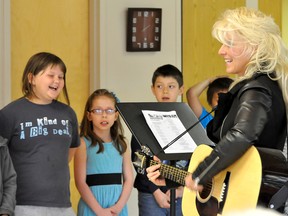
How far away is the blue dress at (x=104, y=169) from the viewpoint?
391 centimetres

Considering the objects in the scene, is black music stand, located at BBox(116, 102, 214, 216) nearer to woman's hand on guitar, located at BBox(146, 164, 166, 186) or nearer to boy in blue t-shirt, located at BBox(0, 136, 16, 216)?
woman's hand on guitar, located at BBox(146, 164, 166, 186)

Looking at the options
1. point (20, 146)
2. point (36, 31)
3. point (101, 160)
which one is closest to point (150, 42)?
point (36, 31)

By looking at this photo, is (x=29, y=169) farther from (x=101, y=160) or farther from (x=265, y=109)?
(x=265, y=109)

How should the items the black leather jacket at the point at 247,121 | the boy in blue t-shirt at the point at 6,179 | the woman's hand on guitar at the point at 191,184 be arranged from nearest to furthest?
the black leather jacket at the point at 247,121, the woman's hand on guitar at the point at 191,184, the boy in blue t-shirt at the point at 6,179

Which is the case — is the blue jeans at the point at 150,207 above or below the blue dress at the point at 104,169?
below

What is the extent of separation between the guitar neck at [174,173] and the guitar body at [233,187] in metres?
0.08

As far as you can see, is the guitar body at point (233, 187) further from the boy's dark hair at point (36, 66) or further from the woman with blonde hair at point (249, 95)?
the boy's dark hair at point (36, 66)

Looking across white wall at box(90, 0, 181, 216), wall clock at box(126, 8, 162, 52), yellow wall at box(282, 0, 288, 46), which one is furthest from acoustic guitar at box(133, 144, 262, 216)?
yellow wall at box(282, 0, 288, 46)

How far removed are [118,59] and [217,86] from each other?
753 millimetres

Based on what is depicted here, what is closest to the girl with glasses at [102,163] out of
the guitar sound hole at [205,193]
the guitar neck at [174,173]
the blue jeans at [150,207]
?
the blue jeans at [150,207]

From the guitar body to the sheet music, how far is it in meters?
0.36

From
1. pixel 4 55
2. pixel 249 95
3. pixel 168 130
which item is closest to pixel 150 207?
pixel 168 130

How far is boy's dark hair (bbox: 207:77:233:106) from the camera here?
4.74 m

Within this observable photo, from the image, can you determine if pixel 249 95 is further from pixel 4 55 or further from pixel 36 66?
pixel 4 55
